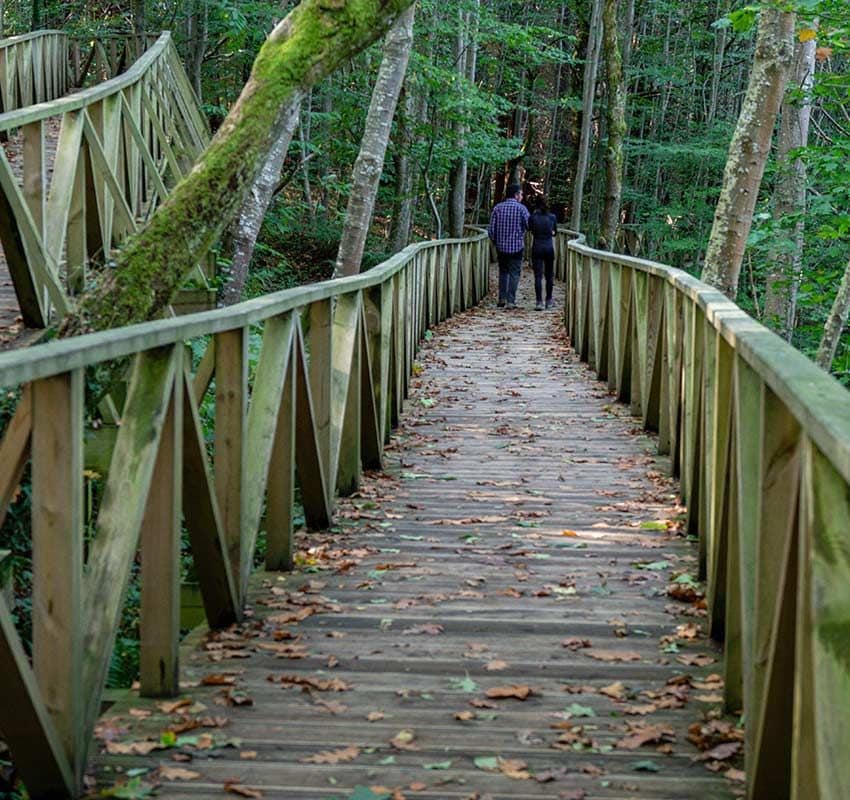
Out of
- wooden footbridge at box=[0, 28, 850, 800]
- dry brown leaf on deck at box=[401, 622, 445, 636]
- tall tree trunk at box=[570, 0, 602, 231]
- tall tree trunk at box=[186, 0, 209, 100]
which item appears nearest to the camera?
wooden footbridge at box=[0, 28, 850, 800]

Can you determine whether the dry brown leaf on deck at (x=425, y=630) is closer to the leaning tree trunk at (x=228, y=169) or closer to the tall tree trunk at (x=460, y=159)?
the leaning tree trunk at (x=228, y=169)

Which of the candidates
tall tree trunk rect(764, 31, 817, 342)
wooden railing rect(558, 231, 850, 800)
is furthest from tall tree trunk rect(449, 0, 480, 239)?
wooden railing rect(558, 231, 850, 800)

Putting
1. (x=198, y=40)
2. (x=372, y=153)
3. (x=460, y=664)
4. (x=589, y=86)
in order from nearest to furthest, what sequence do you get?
(x=460, y=664) < (x=372, y=153) < (x=198, y=40) < (x=589, y=86)

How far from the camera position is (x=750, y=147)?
1052cm

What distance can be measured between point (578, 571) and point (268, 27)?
1560cm

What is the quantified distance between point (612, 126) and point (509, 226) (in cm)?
641

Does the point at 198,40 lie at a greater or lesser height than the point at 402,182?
greater

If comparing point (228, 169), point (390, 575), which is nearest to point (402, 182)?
point (228, 169)

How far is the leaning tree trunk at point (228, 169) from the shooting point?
6.37 metres

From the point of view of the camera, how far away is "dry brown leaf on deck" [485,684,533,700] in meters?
4.05

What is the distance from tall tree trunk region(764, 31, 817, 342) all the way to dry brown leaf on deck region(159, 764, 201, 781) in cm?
1307

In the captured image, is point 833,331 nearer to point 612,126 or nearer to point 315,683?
point 315,683

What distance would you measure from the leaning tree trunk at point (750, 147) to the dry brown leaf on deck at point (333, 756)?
7.67m

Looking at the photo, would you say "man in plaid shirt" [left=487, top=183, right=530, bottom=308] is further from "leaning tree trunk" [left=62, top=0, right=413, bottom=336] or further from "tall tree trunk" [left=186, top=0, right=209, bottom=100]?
"leaning tree trunk" [left=62, top=0, right=413, bottom=336]
